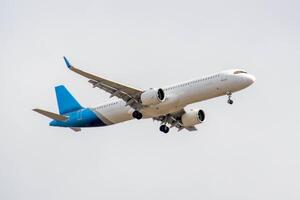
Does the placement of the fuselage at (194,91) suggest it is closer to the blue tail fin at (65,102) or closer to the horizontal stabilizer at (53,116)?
the horizontal stabilizer at (53,116)

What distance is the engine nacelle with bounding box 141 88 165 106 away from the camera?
71625 millimetres

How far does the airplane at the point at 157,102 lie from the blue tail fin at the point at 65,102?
0.54 feet

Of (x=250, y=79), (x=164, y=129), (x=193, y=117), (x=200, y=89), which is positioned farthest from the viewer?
(x=164, y=129)

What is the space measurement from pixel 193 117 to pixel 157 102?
7.67 m

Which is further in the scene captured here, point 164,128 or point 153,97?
point 164,128

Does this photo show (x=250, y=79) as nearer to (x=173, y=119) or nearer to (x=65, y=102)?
(x=173, y=119)

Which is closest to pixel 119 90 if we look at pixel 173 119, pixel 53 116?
pixel 173 119

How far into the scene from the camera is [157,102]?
7162 centimetres

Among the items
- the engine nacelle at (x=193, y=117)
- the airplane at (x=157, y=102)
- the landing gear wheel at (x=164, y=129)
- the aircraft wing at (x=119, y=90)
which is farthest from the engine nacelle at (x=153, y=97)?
the landing gear wheel at (x=164, y=129)

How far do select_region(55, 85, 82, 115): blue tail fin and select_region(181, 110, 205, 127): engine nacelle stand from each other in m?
11.2

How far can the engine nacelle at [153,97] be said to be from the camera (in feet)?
235

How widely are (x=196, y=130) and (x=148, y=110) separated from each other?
35.9ft

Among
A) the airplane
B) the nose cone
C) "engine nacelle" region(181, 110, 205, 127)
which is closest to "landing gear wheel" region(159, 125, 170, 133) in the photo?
the airplane

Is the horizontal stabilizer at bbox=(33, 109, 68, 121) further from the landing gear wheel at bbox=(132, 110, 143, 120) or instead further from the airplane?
the landing gear wheel at bbox=(132, 110, 143, 120)
